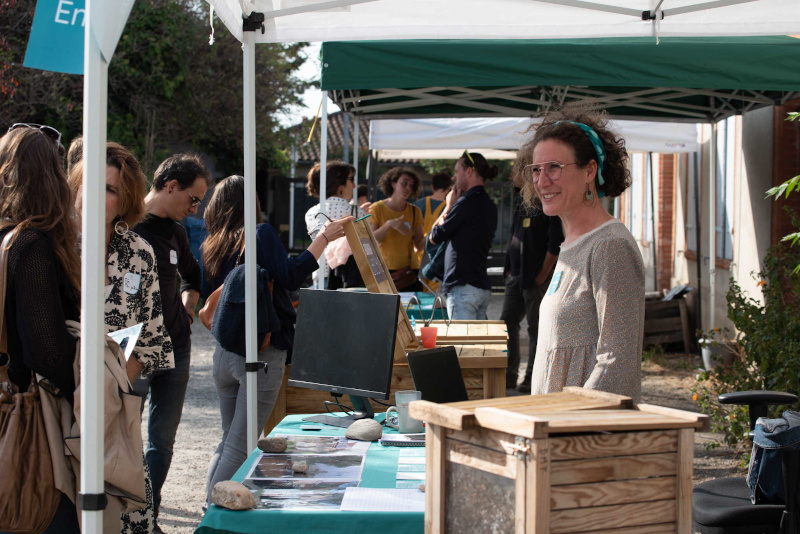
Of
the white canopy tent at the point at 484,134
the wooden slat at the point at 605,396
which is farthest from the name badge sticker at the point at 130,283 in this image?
the white canopy tent at the point at 484,134

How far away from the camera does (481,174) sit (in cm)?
606

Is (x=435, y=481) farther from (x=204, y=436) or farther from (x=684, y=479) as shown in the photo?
(x=204, y=436)

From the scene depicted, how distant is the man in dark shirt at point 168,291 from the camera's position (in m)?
3.66

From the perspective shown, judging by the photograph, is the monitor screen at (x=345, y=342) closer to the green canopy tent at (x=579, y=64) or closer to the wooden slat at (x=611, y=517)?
the wooden slat at (x=611, y=517)

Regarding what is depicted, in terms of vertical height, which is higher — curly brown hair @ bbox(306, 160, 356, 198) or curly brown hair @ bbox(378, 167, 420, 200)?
curly brown hair @ bbox(378, 167, 420, 200)

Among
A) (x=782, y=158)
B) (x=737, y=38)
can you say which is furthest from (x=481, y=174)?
(x=782, y=158)

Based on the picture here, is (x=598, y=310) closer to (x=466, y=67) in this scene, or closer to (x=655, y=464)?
(x=655, y=464)

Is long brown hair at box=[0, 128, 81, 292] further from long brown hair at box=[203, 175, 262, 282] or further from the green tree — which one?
the green tree

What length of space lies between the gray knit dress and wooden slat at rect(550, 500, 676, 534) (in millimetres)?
474

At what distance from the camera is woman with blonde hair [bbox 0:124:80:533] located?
2.10 meters

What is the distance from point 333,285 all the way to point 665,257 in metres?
7.01

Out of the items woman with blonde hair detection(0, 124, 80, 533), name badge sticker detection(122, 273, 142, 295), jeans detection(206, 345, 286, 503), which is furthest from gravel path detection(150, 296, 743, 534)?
woman with blonde hair detection(0, 124, 80, 533)

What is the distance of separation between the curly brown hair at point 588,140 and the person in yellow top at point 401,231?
4587 mm

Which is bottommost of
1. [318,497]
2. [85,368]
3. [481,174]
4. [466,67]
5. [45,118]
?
[318,497]
